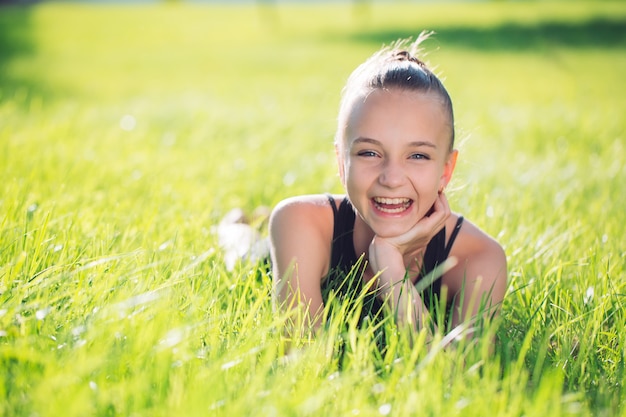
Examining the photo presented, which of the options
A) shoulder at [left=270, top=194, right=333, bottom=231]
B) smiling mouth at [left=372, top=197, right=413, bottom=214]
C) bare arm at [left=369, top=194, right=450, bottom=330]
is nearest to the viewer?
bare arm at [left=369, top=194, right=450, bottom=330]

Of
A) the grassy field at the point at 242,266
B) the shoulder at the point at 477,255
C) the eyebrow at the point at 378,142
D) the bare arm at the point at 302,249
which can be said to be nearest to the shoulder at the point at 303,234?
the bare arm at the point at 302,249

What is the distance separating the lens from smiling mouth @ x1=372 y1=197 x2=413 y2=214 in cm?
242

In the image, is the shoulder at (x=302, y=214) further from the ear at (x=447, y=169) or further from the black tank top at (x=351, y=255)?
the ear at (x=447, y=169)

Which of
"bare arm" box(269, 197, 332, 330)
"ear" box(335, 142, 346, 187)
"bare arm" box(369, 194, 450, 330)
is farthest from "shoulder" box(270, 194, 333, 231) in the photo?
"bare arm" box(369, 194, 450, 330)

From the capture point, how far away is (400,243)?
2449mm

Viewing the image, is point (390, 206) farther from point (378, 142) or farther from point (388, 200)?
point (378, 142)

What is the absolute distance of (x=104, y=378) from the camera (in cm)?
160

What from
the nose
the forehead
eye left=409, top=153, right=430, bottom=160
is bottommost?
the nose

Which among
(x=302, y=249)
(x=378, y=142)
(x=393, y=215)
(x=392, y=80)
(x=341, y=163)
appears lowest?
(x=302, y=249)

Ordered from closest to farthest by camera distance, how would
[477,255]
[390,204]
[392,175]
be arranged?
1. [392,175]
2. [390,204]
3. [477,255]

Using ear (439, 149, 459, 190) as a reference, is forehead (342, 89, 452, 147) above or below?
above

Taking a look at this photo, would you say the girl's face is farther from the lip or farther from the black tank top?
the black tank top

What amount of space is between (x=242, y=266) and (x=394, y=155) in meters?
0.87

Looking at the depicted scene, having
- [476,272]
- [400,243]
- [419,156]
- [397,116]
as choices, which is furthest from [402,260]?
[397,116]
